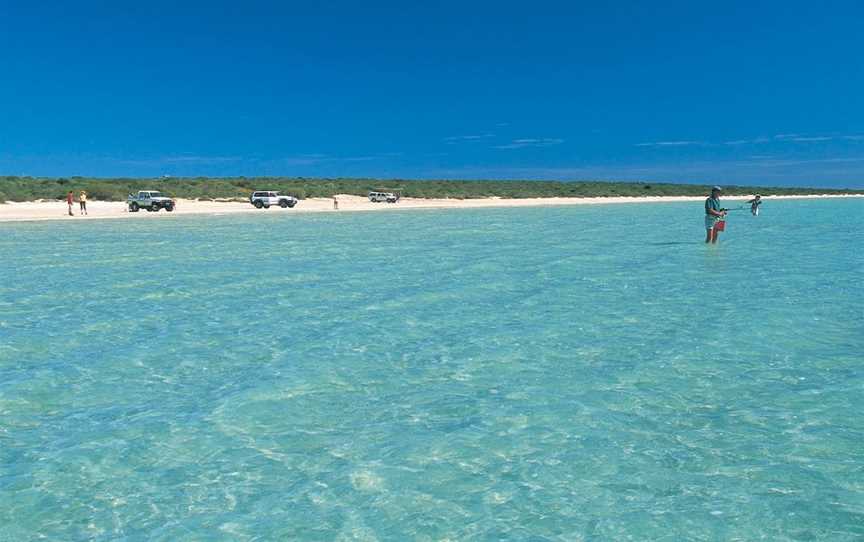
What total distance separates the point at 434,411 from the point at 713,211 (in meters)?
20.4

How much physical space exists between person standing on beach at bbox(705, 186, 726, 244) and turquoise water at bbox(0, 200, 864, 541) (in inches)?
293

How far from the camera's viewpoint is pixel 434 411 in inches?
297

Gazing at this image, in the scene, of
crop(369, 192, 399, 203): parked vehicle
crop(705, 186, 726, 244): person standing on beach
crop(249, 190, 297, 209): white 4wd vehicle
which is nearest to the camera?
crop(705, 186, 726, 244): person standing on beach

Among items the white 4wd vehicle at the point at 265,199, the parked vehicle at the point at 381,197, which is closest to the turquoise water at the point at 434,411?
the white 4wd vehicle at the point at 265,199

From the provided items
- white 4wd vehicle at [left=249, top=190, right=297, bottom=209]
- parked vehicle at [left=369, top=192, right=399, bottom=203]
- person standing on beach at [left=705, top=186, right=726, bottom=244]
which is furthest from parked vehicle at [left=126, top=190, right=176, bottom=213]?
person standing on beach at [left=705, top=186, right=726, bottom=244]

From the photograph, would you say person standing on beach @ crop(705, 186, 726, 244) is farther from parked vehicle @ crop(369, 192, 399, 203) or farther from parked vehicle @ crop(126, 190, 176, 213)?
parked vehicle @ crop(369, 192, 399, 203)

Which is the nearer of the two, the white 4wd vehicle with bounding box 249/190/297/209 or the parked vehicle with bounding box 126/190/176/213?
the parked vehicle with bounding box 126/190/176/213

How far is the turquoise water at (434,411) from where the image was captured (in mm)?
5305

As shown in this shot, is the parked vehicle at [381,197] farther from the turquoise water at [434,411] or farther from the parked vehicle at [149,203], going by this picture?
the turquoise water at [434,411]

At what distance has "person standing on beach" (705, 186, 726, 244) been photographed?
23.6 metres

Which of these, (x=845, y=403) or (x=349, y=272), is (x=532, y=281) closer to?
(x=349, y=272)

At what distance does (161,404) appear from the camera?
25.7ft

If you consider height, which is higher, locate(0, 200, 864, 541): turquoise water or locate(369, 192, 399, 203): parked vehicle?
locate(369, 192, 399, 203): parked vehicle

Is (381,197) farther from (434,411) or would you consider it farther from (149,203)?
(434,411)
